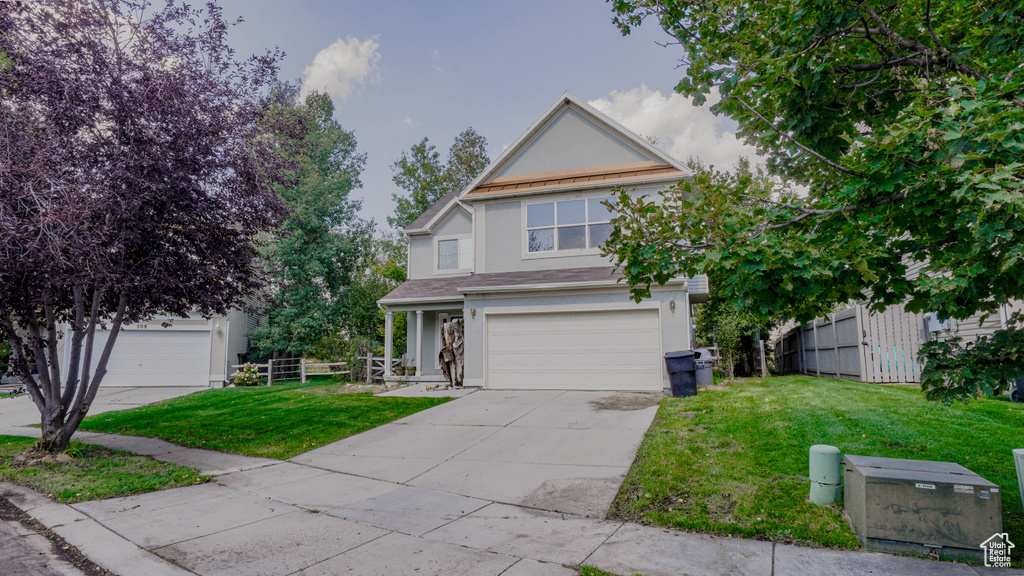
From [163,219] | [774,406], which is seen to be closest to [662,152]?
[774,406]

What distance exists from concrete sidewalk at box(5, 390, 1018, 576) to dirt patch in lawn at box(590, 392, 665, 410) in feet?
6.27

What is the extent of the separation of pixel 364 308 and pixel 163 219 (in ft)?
63.8

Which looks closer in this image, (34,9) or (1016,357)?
Answer: (1016,357)

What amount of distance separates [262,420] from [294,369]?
14.2 meters

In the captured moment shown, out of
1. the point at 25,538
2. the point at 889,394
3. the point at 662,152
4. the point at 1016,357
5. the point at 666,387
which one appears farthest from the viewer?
the point at 662,152

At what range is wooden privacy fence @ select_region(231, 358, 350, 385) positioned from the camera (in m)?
20.7

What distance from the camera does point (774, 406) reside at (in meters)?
9.07

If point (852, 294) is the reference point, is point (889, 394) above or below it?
below

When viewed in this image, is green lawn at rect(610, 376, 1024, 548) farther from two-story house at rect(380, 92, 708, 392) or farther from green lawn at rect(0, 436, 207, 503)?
green lawn at rect(0, 436, 207, 503)

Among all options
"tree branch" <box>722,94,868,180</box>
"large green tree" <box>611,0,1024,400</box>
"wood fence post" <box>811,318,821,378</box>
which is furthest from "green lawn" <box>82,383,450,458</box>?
"wood fence post" <box>811,318,821,378</box>

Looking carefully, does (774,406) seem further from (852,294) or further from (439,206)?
(439,206)

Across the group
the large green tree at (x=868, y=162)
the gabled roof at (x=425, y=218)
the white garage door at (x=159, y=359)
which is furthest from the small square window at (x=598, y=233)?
the white garage door at (x=159, y=359)

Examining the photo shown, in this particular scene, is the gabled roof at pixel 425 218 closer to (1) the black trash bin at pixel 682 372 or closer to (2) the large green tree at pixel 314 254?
(2) the large green tree at pixel 314 254

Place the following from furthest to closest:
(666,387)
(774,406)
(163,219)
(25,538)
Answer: (666,387) < (774,406) < (163,219) < (25,538)
